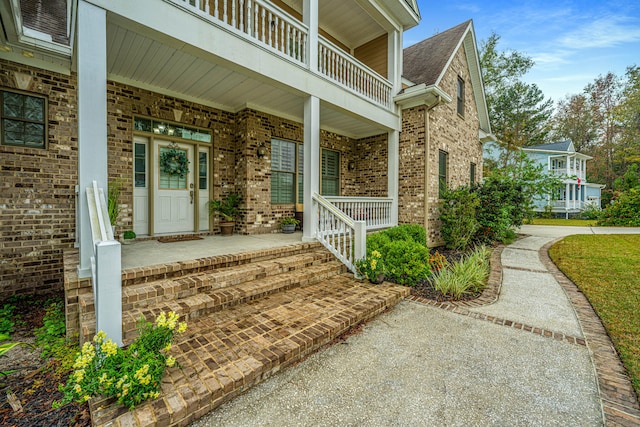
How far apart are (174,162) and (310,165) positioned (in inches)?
117

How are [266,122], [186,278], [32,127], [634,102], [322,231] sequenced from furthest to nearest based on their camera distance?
[634,102], [266,122], [322,231], [32,127], [186,278]

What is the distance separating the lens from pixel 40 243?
4320 millimetres

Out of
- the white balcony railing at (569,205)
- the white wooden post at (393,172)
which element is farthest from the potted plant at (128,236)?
the white balcony railing at (569,205)

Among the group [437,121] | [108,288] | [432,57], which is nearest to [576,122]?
[432,57]

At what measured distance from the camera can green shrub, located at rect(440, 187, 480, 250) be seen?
7344 millimetres

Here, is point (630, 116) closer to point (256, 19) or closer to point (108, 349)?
point (256, 19)

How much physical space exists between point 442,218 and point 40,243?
852cm

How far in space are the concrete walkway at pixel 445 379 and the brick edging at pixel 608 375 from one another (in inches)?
0.8

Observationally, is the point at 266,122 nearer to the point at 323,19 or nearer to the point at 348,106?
the point at 348,106

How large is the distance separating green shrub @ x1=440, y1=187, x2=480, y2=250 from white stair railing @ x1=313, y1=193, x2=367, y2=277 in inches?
150

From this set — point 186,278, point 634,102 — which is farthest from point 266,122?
point 634,102

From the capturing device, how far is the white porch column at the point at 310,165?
5090 millimetres

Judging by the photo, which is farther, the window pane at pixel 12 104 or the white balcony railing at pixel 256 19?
the window pane at pixel 12 104

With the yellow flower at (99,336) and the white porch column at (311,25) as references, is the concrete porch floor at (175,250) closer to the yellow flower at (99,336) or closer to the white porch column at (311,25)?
the yellow flower at (99,336)
